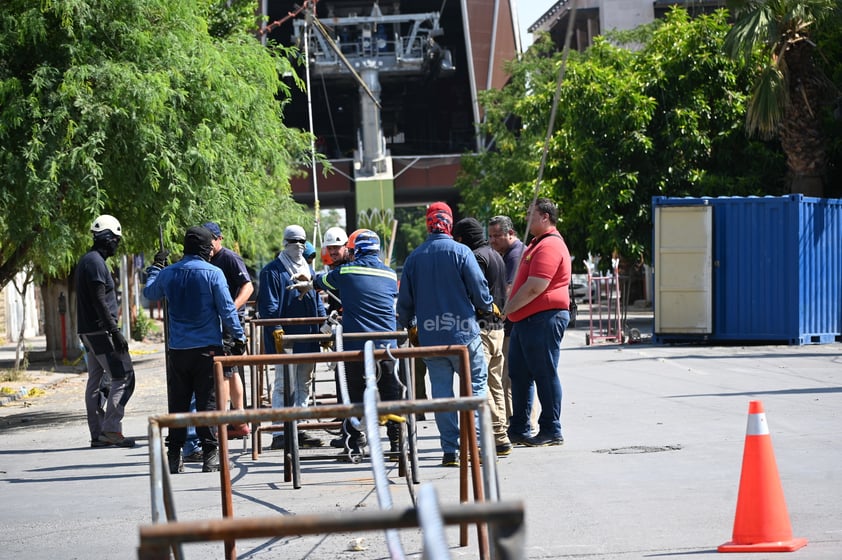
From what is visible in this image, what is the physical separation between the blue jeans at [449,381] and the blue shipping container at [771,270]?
14254mm

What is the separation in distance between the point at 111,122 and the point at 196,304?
4.74 metres

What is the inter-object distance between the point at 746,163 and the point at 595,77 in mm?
4395

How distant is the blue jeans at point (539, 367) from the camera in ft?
33.3

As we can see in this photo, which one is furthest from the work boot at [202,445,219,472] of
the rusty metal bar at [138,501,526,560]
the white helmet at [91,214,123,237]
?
the rusty metal bar at [138,501,526,560]

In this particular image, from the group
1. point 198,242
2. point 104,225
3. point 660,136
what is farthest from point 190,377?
point 660,136

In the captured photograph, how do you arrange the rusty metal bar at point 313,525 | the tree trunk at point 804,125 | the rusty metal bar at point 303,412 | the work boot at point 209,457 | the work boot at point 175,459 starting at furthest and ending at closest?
the tree trunk at point 804,125
the work boot at point 209,457
the work boot at point 175,459
the rusty metal bar at point 303,412
the rusty metal bar at point 313,525

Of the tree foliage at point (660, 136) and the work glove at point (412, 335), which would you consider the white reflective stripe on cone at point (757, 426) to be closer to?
the work glove at point (412, 335)

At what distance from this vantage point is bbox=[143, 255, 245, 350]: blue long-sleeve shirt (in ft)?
33.1

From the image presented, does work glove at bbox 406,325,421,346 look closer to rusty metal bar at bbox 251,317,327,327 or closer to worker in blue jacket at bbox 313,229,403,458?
worker in blue jacket at bbox 313,229,403,458

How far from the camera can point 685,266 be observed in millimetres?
22906

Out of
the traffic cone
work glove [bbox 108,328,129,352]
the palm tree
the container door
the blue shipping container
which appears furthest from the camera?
the palm tree

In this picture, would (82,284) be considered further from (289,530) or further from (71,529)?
(289,530)

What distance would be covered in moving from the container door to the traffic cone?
16873mm

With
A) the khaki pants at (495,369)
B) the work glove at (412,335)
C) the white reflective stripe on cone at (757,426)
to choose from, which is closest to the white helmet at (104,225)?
the work glove at (412,335)
